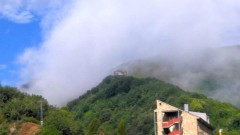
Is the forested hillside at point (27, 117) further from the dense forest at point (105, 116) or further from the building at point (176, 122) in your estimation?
the building at point (176, 122)

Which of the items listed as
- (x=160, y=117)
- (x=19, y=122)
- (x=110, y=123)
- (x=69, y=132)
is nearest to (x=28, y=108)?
(x=19, y=122)

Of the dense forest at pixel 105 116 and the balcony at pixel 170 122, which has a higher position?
the dense forest at pixel 105 116

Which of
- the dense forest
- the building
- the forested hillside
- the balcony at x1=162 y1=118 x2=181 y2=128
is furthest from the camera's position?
the balcony at x1=162 y1=118 x2=181 y2=128

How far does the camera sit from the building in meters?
86.1

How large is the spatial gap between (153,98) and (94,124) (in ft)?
365

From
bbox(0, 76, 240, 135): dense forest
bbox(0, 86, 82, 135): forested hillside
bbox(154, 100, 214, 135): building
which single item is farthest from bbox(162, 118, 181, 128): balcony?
bbox(0, 86, 82, 135): forested hillside

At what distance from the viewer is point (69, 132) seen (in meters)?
83.6

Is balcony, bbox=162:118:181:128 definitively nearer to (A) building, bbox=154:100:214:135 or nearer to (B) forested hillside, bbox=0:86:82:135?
(A) building, bbox=154:100:214:135

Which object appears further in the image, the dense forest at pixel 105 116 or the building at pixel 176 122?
the building at pixel 176 122

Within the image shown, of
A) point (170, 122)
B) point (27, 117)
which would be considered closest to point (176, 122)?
point (170, 122)

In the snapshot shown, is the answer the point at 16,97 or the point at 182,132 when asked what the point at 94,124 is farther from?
the point at 16,97

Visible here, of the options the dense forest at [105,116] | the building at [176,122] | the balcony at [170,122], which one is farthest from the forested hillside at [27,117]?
the balcony at [170,122]

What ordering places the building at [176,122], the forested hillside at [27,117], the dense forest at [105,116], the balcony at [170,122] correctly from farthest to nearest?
the balcony at [170,122] → the building at [176,122] → the dense forest at [105,116] → the forested hillside at [27,117]

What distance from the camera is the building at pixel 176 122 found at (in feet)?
282
